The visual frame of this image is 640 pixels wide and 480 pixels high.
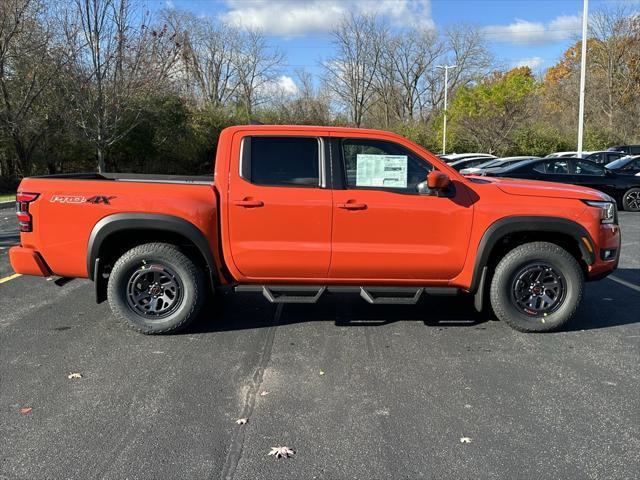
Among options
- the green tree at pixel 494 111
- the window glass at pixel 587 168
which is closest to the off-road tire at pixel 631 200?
the window glass at pixel 587 168

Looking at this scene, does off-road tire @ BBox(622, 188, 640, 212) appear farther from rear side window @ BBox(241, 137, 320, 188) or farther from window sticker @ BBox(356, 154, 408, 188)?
rear side window @ BBox(241, 137, 320, 188)

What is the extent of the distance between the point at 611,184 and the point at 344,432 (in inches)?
515

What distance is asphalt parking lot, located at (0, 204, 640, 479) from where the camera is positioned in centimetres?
302

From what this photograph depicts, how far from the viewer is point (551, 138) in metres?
Result: 36.2

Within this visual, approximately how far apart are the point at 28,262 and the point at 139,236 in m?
1.00

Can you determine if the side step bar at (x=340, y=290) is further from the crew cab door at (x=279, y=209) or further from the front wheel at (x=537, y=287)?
the front wheel at (x=537, y=287)

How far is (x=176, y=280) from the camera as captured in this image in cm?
494

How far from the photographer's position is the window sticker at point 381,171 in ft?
16.0

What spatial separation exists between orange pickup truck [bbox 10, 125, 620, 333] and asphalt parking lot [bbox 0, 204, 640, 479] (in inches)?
17.2

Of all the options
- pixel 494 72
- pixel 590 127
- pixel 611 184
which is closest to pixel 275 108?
pixel 494 72

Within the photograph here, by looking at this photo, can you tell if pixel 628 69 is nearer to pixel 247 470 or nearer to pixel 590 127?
pixel 590 127

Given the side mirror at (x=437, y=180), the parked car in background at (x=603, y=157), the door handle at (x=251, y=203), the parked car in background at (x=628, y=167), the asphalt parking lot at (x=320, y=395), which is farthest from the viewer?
the parked car in background at (x=603, y=157)

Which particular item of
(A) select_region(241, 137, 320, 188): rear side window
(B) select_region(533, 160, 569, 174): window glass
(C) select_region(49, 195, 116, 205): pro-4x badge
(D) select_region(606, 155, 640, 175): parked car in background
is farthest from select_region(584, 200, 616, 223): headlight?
(D) select_region(606, 155, 640, 175): parked car in background

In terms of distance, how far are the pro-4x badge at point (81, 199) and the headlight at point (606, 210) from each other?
4.29 m
